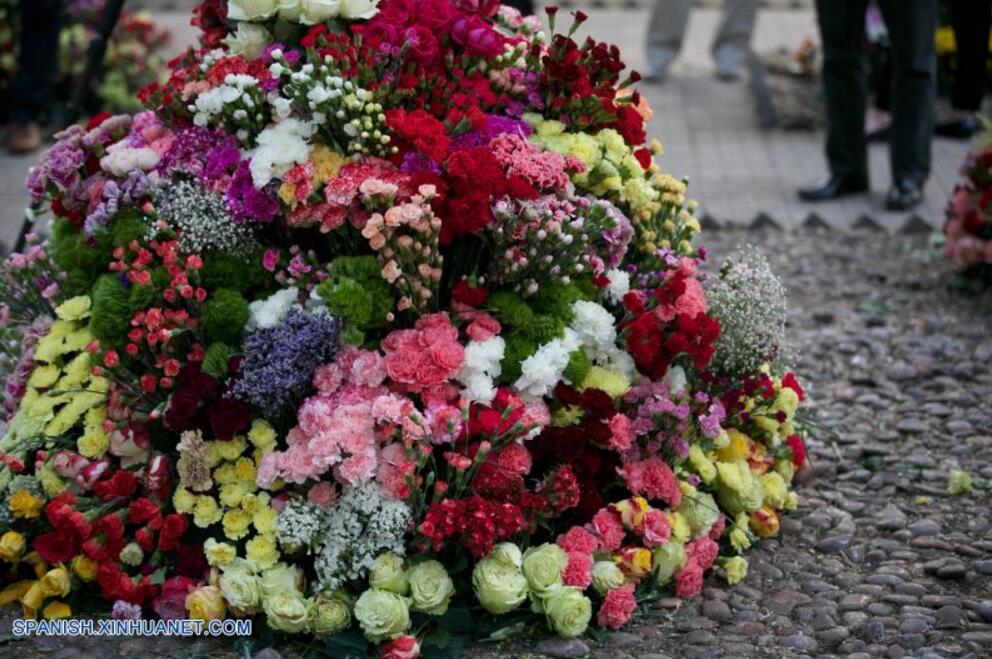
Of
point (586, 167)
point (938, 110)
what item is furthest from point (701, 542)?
point (938, 110)

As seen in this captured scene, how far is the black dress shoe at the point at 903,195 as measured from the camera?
708cm

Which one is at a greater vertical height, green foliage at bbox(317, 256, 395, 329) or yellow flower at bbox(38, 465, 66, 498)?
green foliage at bbox(317, 256, 395, 329)

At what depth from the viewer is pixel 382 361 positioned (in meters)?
3.21

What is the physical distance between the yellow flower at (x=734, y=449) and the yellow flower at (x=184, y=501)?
1.38 m

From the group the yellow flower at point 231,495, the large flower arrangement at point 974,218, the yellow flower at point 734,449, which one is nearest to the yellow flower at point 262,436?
the yellow flower at point 231,495

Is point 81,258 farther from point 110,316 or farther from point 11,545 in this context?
point 11,545

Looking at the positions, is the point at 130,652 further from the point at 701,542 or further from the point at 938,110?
the point at 938,110

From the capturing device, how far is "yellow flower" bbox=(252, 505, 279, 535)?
318 centimetres

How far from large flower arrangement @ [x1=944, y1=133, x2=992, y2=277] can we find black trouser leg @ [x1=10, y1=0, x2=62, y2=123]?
210 inches

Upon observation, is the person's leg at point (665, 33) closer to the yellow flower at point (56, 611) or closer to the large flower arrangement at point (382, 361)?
the large flower arrangement at point (382, 361)

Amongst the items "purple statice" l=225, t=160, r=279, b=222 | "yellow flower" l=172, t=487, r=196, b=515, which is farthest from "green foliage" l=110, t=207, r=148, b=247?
"yellow flower" l=172, t=487, r=196, b=515

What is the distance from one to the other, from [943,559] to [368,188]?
179 cm

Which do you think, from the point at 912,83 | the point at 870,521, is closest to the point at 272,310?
the point at 870,521

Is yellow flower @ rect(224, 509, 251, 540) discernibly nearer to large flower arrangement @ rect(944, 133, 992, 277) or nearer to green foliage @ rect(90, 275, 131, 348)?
green foliage @ rect(90, 275, 131, 348)
